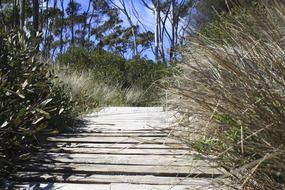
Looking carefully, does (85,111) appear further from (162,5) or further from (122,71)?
(162,5)

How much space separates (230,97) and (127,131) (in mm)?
3015

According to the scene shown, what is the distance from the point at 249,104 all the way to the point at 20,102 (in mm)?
2759

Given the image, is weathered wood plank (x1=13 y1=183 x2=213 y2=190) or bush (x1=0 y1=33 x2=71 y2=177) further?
bush (x1=0 y1=33 x2=71 y2=177)

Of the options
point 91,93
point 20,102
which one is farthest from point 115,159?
point 91,93

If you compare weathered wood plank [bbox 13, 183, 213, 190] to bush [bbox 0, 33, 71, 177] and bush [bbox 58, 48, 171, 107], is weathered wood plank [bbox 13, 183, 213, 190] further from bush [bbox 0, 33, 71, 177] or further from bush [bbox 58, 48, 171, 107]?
bush [bbox 58, 48, 171, 107]

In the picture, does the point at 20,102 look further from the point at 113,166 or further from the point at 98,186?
the point at 98,186

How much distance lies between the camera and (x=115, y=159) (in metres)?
3.82

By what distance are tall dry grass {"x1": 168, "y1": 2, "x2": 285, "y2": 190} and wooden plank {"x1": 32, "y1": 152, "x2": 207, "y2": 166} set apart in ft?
2.42

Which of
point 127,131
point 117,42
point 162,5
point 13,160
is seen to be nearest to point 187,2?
point 162,5

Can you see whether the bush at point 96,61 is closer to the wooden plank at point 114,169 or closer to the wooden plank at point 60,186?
the wooden plank at point 114,169

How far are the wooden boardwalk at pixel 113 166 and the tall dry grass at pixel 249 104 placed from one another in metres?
0.19

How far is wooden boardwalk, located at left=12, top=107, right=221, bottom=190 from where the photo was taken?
308 cm

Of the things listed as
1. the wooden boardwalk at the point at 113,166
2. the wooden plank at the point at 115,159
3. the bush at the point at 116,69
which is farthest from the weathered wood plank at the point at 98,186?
the bush at the point at 116,69

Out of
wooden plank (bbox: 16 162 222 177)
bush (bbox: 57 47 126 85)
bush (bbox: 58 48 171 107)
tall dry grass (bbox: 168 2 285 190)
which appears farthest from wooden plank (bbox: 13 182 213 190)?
bush (bbox: 57 47 126 85)
